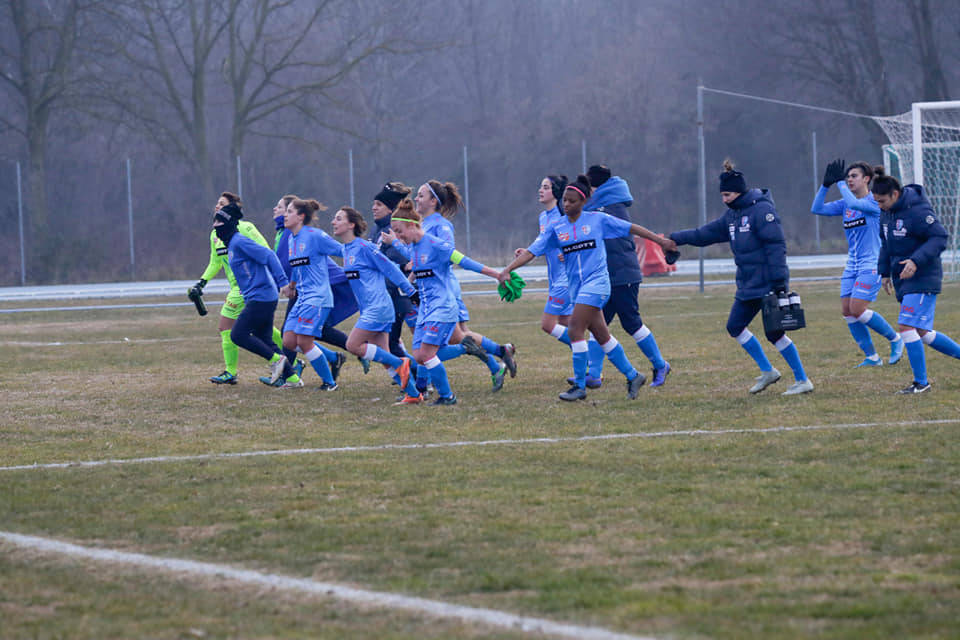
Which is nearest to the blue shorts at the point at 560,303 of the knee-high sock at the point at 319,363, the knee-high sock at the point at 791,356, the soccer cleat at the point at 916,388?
the knee-high sock at the point at 791,356

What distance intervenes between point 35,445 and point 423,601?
469 cm

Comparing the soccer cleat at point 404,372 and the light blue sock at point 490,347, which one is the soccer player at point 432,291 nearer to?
the soccer cleat at point 404,372

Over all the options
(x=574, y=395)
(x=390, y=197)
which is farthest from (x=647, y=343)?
(x=390, y=197)

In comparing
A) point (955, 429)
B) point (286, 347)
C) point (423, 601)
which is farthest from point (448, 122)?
point (423, 601)

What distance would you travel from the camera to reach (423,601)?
13.8ft

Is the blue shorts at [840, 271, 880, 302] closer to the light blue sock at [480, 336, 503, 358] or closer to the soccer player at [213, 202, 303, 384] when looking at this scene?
the light blue sock at [480, 336, 503, 358]

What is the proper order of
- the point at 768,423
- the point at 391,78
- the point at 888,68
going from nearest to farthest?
the point at 768,423 < the point at 888,68 < the point at 391,78

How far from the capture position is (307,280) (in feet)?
34.3

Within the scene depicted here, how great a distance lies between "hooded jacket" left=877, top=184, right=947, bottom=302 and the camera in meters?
9.12

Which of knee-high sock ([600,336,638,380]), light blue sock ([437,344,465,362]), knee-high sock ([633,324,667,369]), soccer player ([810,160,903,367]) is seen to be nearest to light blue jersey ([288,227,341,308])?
light blue sock ([437,344,465,362])

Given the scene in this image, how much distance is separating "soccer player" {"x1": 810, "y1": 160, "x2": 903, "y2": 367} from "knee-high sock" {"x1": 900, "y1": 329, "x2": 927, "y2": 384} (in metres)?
1.81

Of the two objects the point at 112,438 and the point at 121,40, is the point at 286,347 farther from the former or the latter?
the point at 121,40

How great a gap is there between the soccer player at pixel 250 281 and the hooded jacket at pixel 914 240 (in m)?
5.33

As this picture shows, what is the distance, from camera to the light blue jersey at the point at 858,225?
36.3ft
